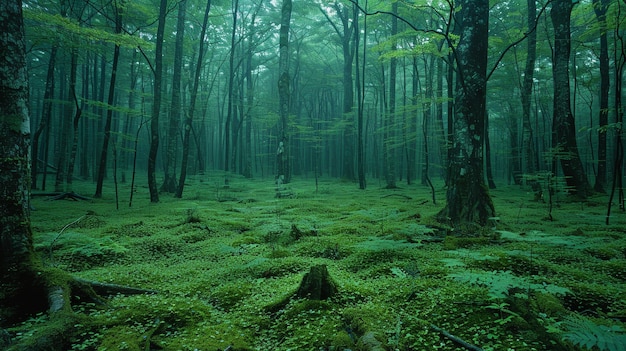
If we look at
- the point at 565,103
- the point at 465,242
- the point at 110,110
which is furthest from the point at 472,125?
the point at 110,110

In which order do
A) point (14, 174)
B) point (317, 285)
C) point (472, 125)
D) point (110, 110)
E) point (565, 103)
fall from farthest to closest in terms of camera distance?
point (565, 103) → point (110, 110) → point (472, 125) → point (317, 285) → point (14, 174)

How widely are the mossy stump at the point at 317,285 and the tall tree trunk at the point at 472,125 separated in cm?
342

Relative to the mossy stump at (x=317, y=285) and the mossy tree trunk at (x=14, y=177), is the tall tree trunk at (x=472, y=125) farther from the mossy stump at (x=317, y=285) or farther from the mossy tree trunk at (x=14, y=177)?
the mossy tree trunk at (x=14, y=177)

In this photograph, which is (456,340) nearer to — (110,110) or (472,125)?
(472,125)

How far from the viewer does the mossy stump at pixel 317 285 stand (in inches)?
111

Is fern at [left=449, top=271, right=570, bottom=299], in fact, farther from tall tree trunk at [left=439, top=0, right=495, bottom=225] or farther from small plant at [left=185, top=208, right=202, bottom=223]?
small plant at [left=185, top=208, right=202, bottom=223]

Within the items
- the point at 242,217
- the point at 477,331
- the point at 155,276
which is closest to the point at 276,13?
the point at 242,217

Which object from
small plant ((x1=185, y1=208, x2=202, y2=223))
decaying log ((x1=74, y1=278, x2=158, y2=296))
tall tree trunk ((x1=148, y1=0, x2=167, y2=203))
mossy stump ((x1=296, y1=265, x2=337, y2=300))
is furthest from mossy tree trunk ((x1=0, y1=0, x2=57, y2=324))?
tall tree trunk ((x1=148, y1=0, x2=167, y2=203))

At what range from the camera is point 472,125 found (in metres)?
5.28

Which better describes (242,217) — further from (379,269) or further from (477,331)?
(477,331)

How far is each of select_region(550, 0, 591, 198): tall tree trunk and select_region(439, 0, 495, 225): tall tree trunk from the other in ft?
19.7

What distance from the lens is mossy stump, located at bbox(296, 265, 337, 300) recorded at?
283 centimetres

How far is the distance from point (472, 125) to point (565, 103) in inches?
266

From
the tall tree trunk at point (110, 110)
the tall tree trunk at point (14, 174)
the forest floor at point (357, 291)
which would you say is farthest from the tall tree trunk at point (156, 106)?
the tall tree trunk at point (14, 174)
